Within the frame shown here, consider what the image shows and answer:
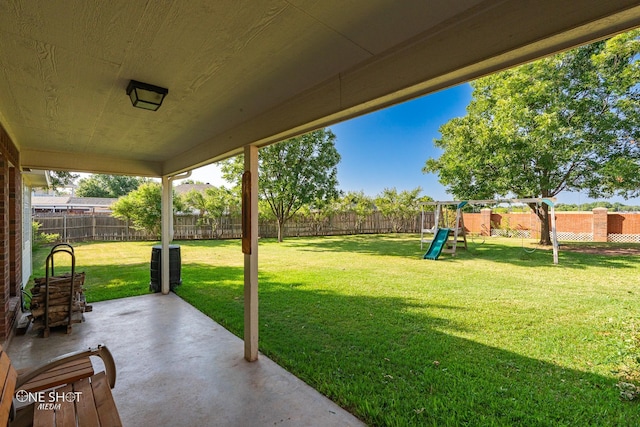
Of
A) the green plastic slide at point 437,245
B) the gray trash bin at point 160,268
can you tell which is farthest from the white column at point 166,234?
the green plastic slide at point 437,245

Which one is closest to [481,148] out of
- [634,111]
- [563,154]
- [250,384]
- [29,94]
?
[563,154]

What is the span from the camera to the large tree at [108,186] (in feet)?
111

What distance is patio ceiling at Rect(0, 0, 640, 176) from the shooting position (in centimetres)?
127

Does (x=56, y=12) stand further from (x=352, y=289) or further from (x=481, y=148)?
(x=481, y=148)

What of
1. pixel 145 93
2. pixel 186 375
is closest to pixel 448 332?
pixel 186 375

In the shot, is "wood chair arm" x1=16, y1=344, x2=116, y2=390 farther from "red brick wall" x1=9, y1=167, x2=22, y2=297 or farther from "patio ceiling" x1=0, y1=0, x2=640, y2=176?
"red brick wall" x1=9, y1=167, x2=22, y2=297

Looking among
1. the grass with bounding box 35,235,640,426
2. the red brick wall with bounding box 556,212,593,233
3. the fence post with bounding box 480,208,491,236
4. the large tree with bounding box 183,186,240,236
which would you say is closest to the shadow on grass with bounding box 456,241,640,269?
the grass with bounding box 35,235,640,426

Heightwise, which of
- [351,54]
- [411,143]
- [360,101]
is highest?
[411,143]

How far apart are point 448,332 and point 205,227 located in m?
13.9

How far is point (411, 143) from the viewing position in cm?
2483

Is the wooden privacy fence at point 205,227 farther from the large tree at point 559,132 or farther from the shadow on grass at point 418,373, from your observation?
the shadow on grass at point 418,373

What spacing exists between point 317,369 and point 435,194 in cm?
1953

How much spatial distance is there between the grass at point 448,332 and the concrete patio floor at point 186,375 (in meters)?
0.25

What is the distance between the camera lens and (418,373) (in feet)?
9.22
